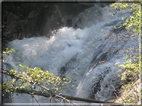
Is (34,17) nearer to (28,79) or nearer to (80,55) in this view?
(80,55)

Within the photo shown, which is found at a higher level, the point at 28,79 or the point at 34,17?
the point at 34,17

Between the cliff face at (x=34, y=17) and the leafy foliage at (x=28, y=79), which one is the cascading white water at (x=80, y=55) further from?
the leafy foliage at (x=28, y=79)

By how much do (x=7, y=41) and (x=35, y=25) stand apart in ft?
5.43

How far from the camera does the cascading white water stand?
22.0 ft

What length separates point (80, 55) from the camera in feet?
29.9

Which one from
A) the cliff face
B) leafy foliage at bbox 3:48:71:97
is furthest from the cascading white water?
leafy foliage at bbox 3:48:71:97

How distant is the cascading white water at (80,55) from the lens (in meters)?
6.70

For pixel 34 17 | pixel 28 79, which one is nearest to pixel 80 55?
pixel 34 17

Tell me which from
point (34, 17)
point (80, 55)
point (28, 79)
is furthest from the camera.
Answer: point (34, 17)

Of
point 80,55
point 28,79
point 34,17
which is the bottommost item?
point 28,79

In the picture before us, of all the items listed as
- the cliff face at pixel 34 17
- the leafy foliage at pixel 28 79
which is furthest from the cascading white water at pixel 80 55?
the leafy foliage at pixel 28 79

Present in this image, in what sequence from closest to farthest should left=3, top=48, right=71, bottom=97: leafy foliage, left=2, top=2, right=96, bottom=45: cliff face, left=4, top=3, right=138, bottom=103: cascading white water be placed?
left=3, top=48, right=71, bottom=97: leafy foliage → left=4, top=3, right=138, bottom=103: cascading white water → left=2, top=2, right=96, bottom=45: cliff face

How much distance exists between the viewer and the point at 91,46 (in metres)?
9.19

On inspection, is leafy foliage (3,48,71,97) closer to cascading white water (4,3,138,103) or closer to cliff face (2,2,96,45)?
cascading white water (4,3,138,103)
